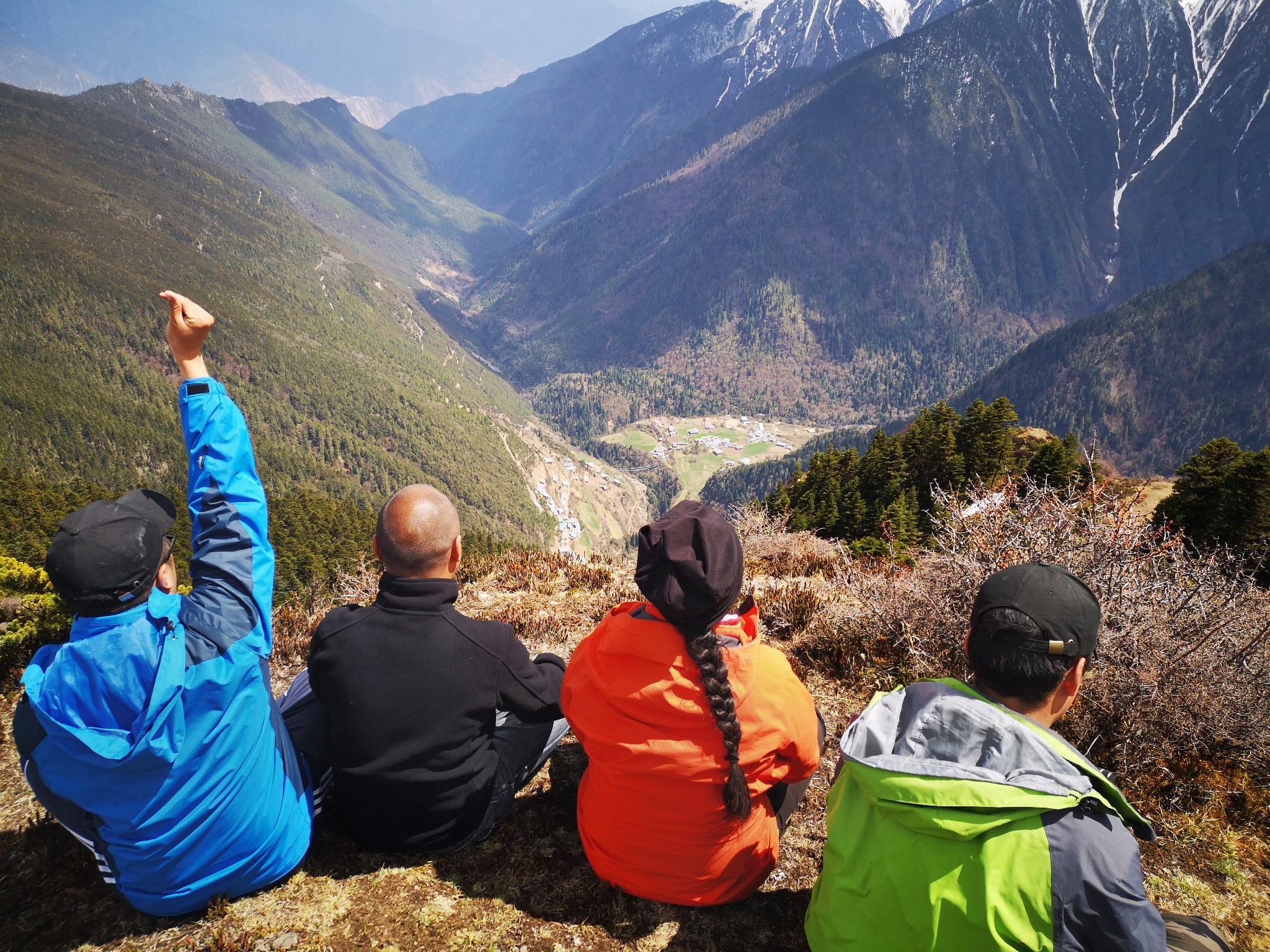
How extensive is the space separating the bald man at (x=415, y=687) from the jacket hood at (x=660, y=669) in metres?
0.82

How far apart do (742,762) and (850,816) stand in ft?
1.93

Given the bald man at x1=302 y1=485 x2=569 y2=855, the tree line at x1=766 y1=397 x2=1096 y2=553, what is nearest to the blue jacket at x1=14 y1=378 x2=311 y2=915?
the bald man at x1=302 y1=485 x2=569 y2=855

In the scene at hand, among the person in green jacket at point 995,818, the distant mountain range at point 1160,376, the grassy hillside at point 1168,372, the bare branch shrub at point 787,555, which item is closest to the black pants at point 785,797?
the person in green jacket at point 995,818

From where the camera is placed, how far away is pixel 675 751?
302 cm

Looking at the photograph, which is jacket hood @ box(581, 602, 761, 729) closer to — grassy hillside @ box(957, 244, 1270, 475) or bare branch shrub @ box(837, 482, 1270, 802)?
bare branch shrub @ box(837, 482, 1270, 802)

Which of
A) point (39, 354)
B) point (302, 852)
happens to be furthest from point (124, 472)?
point (302, 852)

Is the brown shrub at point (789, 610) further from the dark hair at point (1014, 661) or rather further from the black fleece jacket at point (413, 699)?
the dark hair at point (1014, 661)

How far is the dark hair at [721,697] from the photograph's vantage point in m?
2.89

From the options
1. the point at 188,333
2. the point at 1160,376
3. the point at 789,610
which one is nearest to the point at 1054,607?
the point at 188,333

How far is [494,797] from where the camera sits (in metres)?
3.98

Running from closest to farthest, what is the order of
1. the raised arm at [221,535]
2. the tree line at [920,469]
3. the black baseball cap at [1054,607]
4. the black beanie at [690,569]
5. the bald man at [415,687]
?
the black baseball cap at [1054,607] < the black beanie at [690,569] < the raised arm at [221,535] < the bald man at [415,687] < the tree line at [920,469]

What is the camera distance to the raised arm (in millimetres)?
2955

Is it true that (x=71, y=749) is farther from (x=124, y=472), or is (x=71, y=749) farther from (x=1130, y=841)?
(x=124, y=472)

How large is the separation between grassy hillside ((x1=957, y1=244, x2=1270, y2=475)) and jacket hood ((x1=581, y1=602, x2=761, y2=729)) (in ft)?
648
